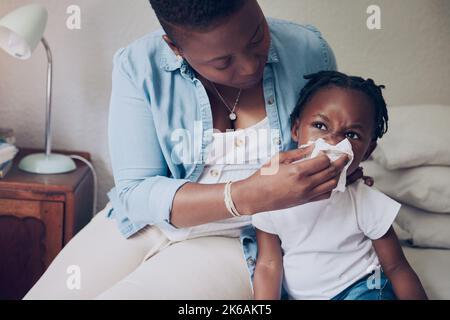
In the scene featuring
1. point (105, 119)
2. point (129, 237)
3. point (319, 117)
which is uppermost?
point (319, 117)

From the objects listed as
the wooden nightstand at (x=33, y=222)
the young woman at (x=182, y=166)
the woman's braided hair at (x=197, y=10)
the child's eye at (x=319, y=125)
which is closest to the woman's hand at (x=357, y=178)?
the young woman at (x=182, y=166)

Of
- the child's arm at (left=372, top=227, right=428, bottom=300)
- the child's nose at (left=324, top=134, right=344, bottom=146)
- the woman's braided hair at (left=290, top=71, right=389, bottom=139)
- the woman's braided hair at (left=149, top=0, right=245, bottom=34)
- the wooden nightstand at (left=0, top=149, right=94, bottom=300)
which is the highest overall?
the woman's braided hair at (left=149, top=0, right=245, bottom=34)

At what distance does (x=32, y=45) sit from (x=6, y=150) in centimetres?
23

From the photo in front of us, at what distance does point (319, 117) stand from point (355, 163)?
0.31 feet

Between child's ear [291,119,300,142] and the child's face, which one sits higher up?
the child's face

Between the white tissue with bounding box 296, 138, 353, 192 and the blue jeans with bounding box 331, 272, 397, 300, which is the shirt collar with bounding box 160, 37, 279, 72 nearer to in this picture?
the white tissue with bounding box 296, 138, 353, 192

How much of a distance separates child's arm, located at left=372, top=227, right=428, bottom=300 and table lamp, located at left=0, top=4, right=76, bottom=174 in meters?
0.67

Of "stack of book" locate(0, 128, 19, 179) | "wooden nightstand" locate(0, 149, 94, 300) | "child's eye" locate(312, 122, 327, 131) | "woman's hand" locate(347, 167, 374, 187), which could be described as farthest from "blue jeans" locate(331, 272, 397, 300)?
"stack of book" locate(0, 128, 19, 179)

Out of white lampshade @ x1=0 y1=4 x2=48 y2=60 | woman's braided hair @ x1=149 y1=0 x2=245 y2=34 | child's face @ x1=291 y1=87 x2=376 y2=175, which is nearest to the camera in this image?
woman's braided hair @ x1=149 y1=0 x2=245 y2=34

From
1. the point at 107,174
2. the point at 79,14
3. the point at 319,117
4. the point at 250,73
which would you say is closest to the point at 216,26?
the point at 250,73

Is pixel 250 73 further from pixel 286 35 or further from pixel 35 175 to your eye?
pixel 35 175

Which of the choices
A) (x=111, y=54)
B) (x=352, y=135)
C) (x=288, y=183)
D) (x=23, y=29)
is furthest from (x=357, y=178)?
(x=23, y=29)

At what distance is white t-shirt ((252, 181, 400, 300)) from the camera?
0.83 m

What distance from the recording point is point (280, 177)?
0.72m
